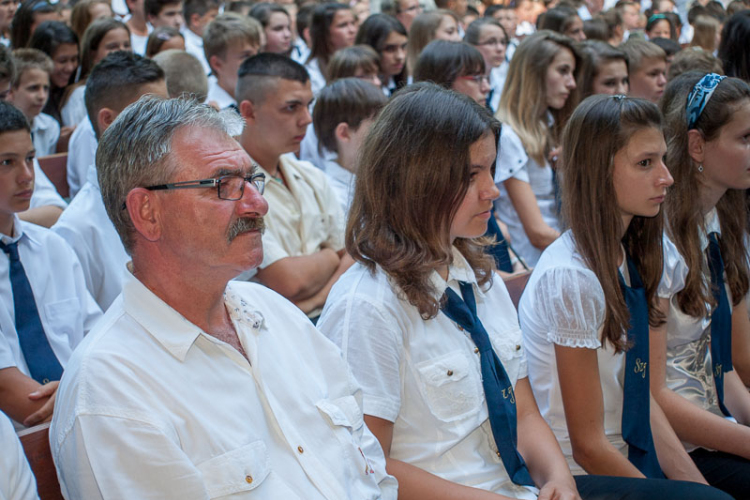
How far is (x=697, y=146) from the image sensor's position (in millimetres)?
2619

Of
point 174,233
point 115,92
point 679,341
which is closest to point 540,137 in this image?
point 679,341

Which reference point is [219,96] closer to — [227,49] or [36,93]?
[227,49]

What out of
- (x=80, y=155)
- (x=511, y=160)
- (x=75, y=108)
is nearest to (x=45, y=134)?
(x=75, y=108)

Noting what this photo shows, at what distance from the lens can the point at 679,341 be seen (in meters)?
2.42

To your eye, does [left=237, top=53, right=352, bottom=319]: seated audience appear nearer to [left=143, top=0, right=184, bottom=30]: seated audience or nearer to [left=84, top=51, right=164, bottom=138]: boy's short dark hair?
[left=84, top=51, right=164, bottom=138]: boy's short dark hair

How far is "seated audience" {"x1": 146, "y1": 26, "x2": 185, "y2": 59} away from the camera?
499 cm

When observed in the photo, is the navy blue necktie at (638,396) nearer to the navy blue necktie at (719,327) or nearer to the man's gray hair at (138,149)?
the navy blue necktie at (719,327)

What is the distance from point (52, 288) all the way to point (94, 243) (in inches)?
10.6

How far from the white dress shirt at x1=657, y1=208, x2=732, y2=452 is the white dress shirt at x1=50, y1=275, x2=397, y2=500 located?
121 centimetres

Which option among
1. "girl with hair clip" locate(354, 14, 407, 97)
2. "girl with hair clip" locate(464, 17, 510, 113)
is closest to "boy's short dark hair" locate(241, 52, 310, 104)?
"girl with hair clip" locate(354, 14, 407, 97)

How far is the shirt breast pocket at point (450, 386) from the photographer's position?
1713 millimetres

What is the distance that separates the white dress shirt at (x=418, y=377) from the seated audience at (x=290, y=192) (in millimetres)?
A: 1017

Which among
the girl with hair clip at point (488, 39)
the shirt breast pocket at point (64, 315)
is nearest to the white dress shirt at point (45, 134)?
the shirt breast pocket at point (64, 315)

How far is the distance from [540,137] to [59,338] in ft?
8.06
